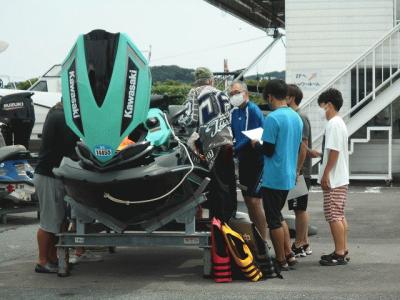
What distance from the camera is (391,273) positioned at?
7.48 m

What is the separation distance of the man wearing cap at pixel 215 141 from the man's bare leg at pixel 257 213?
18.7 inches

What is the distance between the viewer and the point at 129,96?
6.89 meters

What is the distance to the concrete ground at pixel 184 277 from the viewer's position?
6.64 m

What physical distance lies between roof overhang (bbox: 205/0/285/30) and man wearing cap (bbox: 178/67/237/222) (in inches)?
895

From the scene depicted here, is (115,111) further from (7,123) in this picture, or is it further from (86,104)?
(7,123)

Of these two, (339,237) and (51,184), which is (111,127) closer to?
(51,184)

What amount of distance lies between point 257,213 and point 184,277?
124 centimetres

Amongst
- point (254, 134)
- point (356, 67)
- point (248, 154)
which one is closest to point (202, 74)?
point (254, 134)

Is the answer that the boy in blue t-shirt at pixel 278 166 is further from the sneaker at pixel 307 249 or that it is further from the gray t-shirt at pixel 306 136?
the sneaker at pixel 307 249

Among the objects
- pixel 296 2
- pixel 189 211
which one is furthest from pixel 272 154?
pixel 296 2

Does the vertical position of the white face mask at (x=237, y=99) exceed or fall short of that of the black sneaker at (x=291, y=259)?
it exceeds it

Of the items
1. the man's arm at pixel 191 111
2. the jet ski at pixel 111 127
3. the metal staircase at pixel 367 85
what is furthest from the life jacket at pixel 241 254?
the metal staircase at pixel 367 85

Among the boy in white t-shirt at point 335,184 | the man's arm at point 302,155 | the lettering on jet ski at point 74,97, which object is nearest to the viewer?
the lettering on jet ski at point 74,97

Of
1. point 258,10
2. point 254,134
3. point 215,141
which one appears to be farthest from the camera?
point 258,10
